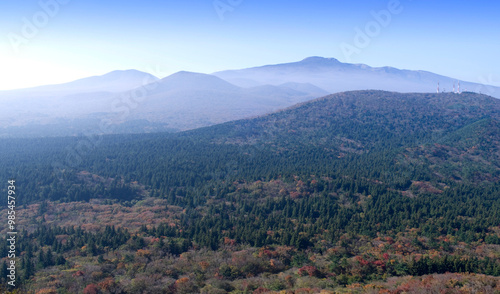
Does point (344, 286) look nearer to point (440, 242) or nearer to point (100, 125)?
point (440, 242)

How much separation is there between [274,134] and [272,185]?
5881cm

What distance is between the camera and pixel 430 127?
118m

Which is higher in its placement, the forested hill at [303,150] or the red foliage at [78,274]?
the forested hill at [303,150]

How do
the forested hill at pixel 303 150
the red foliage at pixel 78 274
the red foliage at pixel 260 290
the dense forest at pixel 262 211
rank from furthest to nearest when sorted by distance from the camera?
the forested hill at pixel 303 150, the red foliage at pixel 78 274, the dense forest at pixel 262 211, the red foliage at pixel 260 290

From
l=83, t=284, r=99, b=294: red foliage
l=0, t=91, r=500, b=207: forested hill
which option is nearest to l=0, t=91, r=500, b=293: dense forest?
l=83, t=284, r=99, b=294: red foliage

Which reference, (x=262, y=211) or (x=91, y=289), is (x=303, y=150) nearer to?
(x=262, y=211)

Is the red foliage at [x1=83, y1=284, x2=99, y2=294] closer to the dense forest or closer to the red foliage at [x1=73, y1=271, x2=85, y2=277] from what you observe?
the dense forest

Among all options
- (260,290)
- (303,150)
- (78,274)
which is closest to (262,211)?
(260,290)

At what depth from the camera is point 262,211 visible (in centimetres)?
5278

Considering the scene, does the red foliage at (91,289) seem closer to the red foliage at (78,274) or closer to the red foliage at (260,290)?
the red foliage at (78,274)

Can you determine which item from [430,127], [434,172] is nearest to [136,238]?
[434,172]

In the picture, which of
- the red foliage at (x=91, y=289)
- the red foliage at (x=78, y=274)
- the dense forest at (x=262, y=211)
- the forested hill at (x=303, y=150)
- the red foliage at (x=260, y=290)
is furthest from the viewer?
the forested hill at (x=303, y=150)

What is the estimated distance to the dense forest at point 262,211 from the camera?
93.8 ft

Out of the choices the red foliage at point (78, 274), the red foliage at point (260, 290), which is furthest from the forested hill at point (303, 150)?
the red foliage at point (260, 290)
